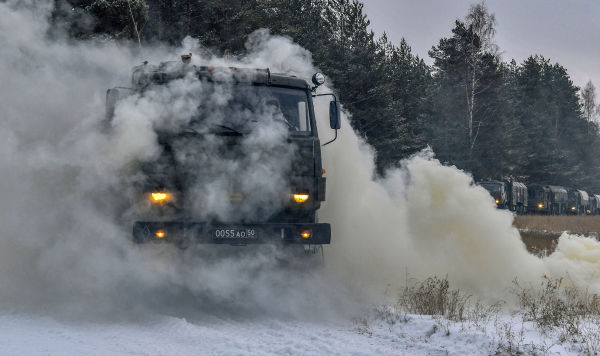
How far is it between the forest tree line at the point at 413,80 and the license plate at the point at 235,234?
15.8ft

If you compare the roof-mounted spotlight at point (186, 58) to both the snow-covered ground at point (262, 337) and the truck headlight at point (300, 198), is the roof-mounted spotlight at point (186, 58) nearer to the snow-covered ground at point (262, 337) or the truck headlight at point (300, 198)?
the truck headlight at point (300, 198)

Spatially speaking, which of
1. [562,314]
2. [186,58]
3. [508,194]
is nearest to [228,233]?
[186,58]

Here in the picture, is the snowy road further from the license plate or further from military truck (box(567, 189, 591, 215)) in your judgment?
military truck (box(567, 189, 591, 215))

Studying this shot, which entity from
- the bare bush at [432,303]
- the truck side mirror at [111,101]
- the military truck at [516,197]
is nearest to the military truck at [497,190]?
the military truck at [516,197]

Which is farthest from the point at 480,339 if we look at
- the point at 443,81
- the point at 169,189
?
the point at 443,81

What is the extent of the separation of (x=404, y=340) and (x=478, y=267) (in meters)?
5.22

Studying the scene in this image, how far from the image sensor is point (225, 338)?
23.0 ft

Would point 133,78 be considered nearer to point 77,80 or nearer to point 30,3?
point 77,80

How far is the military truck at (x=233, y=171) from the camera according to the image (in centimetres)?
841

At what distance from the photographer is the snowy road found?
6.46 metres

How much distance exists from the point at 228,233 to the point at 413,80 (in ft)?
118

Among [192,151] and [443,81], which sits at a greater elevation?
[443,81]

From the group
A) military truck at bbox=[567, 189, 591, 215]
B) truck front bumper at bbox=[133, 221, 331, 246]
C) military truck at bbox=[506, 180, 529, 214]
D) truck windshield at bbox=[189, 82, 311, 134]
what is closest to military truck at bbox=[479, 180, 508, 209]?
military truck at bbox=[506, 180, 529, 214]

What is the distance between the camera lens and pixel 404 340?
714 cm
